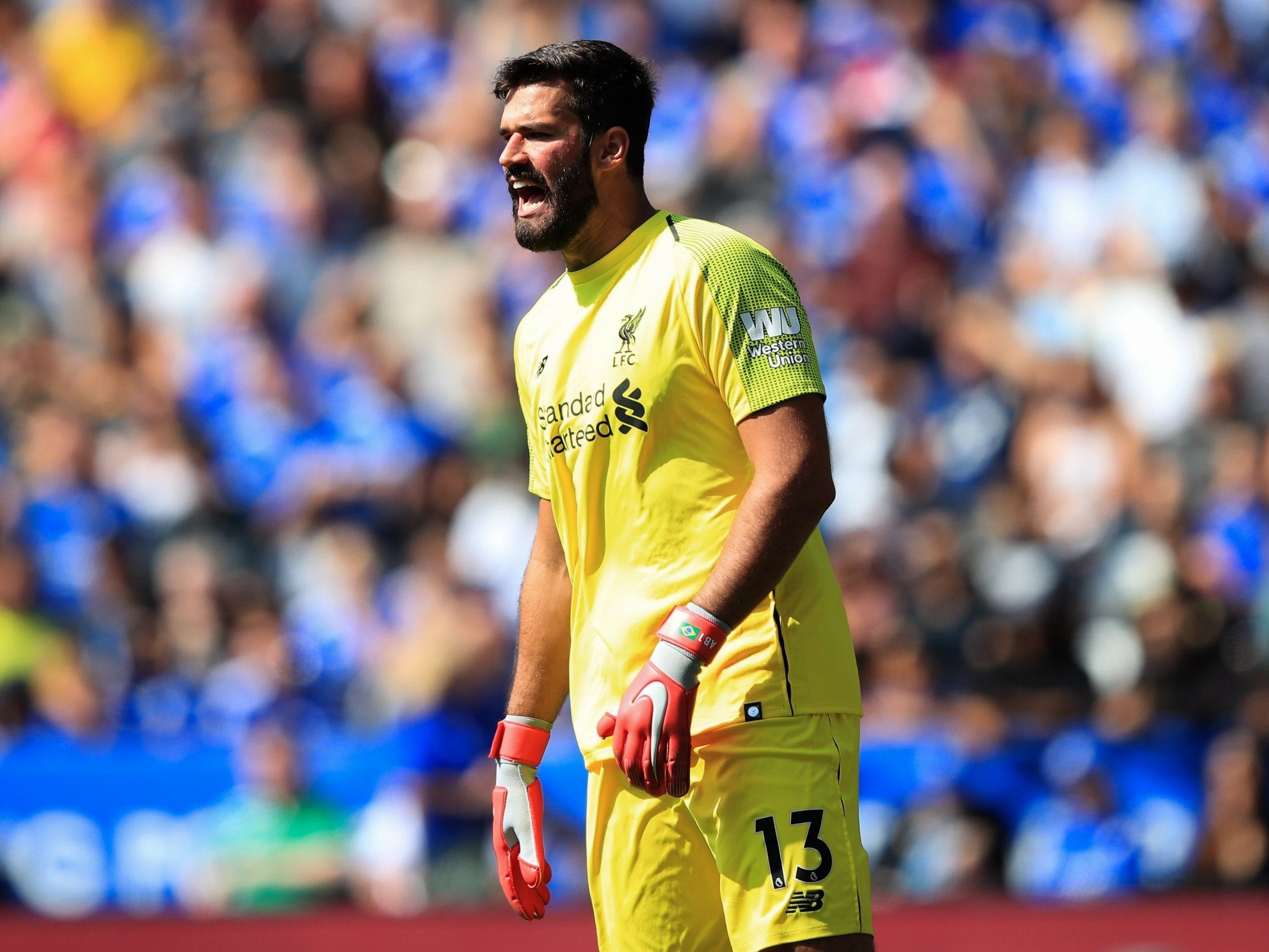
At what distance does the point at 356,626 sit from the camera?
9.49 m

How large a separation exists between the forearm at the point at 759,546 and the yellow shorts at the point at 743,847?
0.29 metres

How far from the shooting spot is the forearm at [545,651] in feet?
13.8

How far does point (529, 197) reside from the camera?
398cm

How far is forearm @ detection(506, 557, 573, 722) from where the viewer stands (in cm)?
420

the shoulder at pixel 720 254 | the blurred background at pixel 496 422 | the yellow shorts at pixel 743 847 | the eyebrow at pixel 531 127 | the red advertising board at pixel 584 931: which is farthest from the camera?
the blurred background at pixel 496 422

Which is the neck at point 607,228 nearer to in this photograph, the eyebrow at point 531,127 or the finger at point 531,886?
the eyebrow at point 531,127

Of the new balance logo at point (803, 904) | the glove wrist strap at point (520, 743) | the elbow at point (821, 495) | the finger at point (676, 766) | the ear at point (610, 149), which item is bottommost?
the new balance logo at point (803, 904)

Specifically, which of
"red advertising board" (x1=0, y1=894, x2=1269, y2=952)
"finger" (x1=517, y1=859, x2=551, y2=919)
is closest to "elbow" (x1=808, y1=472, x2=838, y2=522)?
"finger" (x1=517, y1=859, x2=551, y2=919)

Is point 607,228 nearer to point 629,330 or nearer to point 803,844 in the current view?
point 629,330

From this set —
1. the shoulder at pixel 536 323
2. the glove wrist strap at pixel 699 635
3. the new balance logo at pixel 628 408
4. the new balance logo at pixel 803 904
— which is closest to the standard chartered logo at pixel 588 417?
the new balance logo at pixel 628 408

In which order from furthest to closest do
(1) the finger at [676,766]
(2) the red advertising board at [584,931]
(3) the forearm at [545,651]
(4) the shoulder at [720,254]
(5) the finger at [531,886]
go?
(2) the red advertising board at [584,931] < (3) the forearm at [545,651] < (5) the finger at [531,886] < (4) the shoulder at [720,254] < (1) the finger at [676,766]

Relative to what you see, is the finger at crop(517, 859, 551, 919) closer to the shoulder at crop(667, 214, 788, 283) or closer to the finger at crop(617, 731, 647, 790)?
the finger at crop(617, 731, 647, 790)

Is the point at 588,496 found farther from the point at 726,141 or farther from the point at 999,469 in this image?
the point at 726,141

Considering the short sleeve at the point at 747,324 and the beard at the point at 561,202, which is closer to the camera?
the short sleeve at the point at 747,324
